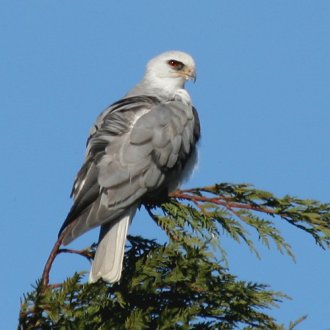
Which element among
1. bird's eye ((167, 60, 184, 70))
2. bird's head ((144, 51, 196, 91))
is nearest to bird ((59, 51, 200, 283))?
bird's head ((144, 51, 196, 91))

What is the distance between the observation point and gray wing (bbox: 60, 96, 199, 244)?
545cm

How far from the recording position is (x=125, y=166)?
19.0 ft

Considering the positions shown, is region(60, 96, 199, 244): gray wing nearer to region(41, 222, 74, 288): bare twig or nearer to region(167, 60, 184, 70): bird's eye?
region(41, 222, 74, 288): bare twig


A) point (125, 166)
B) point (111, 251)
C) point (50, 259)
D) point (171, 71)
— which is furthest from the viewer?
A: point (171, 71)

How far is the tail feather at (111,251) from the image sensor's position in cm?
455

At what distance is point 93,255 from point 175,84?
3.47 meters

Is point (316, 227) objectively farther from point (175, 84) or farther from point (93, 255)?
point (175, 84)

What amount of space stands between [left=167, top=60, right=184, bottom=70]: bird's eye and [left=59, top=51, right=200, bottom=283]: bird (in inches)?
45.1

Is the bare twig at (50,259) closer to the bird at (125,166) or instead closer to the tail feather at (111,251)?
the bird at (125,166)

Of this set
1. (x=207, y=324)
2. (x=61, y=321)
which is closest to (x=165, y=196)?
(x=207, y=324)

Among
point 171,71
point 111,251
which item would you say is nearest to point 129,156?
point 111,251

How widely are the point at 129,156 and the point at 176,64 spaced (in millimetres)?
2761

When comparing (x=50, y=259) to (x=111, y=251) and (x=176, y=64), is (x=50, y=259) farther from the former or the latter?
(x=176, y=64)

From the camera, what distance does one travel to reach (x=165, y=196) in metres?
5.34
